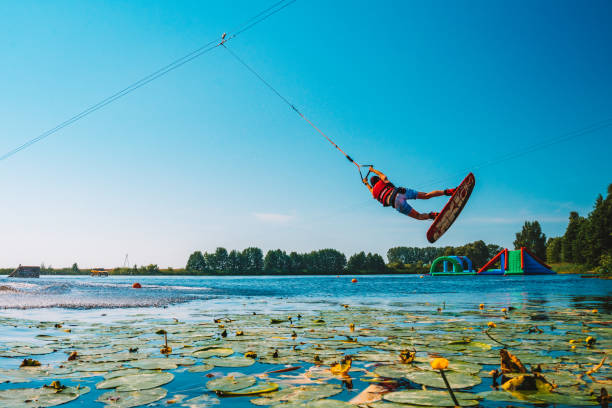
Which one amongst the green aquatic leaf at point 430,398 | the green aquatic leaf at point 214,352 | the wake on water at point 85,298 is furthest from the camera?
the wake on water at point 85,298

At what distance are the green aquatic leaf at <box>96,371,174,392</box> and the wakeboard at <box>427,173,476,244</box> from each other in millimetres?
8276

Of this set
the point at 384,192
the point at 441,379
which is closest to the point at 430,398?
the point at 441,379

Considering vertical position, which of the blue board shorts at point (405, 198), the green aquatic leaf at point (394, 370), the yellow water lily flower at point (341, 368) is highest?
the blue board shorts at point (405, 198)

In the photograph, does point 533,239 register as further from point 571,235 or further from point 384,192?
point 384,192

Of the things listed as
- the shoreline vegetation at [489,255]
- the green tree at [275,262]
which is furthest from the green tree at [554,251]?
the green tree at [275,262]

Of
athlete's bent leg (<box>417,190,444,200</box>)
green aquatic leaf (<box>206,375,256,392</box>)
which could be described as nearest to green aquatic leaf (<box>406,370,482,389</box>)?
green aquatic leaf (<box>206,375,256,392</box>)

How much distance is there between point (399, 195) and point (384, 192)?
1.63 ft

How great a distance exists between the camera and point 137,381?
4496 mm

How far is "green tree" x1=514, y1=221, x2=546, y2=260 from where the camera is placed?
13950 cm

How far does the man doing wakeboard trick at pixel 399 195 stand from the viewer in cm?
1078

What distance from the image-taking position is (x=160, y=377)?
4.67 metres

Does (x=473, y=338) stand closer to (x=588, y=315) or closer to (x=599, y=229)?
(x=588, y=315)

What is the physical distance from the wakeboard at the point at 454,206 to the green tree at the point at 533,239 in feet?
490

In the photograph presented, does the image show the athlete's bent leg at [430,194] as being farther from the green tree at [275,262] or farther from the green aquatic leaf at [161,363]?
the green tree at [275,262]
